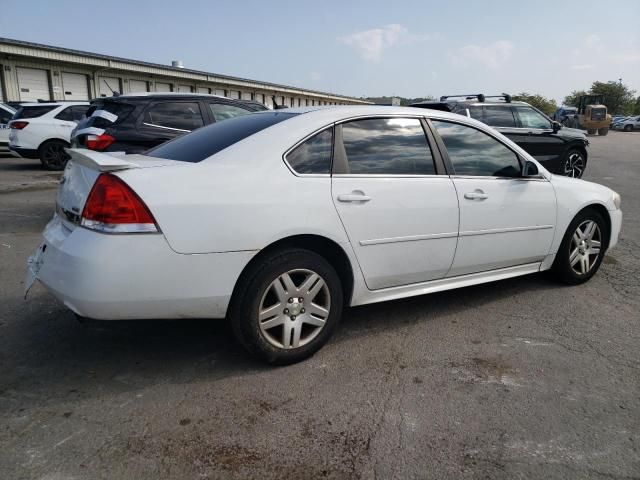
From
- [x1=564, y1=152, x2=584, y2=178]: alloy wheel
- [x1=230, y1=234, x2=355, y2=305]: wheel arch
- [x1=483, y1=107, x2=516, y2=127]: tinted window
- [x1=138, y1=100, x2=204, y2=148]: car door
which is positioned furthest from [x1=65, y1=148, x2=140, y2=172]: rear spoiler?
[x1=564, y1=152, x2=584, y2=178]: alloy wheel

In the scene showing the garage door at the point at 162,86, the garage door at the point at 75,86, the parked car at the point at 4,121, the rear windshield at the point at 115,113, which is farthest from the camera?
the garage door at the point at 162,86

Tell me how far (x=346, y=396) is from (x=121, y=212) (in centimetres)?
152

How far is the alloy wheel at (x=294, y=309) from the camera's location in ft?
9.59

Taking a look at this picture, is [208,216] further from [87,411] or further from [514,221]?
[514,221]

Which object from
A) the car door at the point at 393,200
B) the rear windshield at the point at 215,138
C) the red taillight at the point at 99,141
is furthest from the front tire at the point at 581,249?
the red taillight at the point at 99,141

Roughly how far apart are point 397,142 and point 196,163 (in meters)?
1.39

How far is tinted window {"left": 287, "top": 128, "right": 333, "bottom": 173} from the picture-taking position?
3039 mm

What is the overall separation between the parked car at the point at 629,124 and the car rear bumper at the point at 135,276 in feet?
205

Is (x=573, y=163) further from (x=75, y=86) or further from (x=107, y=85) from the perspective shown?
(x=107, y=85)

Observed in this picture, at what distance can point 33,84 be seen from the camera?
22094 mm

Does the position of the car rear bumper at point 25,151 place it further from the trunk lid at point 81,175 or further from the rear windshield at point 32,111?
the trunk lid at point 81,175

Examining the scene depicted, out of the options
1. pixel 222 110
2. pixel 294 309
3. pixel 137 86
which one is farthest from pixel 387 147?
pixel 137 86

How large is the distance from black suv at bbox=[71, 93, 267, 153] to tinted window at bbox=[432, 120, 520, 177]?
163 inches

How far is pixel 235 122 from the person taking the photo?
3.59 meters
